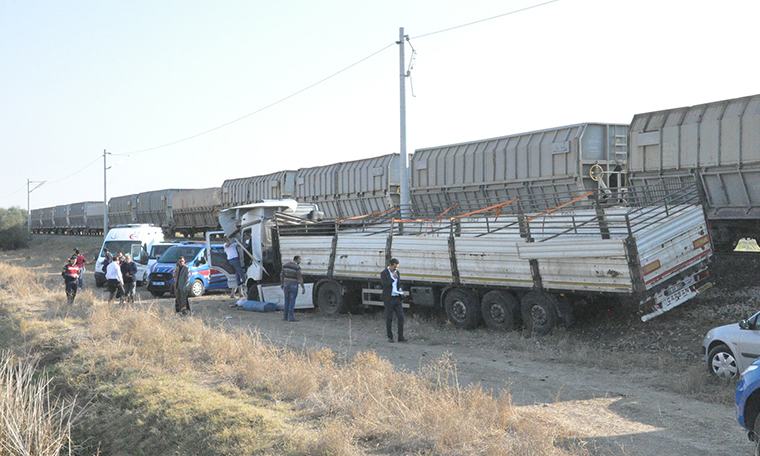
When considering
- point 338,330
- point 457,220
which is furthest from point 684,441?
point 338,330

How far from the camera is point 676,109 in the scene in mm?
16141

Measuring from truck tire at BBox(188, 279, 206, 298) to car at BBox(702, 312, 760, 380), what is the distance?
53.5ft

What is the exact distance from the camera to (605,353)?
11070 millimetres

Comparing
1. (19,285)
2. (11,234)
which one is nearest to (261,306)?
(19,285)

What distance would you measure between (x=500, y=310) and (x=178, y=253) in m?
13.2

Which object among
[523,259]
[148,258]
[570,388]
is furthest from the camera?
[148,258]

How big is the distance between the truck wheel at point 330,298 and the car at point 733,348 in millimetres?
9554

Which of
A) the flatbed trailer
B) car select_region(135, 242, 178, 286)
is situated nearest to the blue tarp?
the flatbed trailer

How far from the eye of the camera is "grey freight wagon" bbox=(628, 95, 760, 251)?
46.5 ft

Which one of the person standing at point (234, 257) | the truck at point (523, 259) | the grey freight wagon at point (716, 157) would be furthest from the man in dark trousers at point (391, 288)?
the person standing at point (234, 257)

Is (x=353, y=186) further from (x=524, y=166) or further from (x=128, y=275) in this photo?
(x=128, y=275)

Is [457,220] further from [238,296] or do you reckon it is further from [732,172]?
[238,296]

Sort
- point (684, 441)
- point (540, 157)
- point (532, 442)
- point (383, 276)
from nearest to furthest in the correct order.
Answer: point (532, 442), point (684, 441), point (383, 276), point (540, 157)

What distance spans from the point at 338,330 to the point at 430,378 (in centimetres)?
551
